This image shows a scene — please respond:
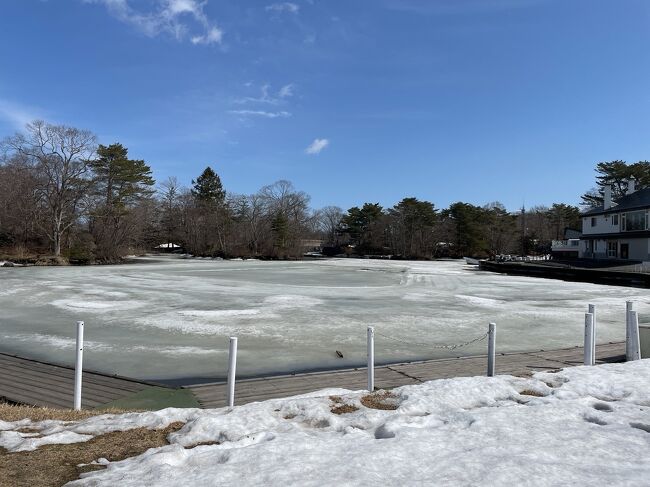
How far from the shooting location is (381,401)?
493 centimetres

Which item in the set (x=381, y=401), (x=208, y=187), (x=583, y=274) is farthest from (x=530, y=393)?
(x=208, y=187)

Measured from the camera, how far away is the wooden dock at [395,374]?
584 centimetres

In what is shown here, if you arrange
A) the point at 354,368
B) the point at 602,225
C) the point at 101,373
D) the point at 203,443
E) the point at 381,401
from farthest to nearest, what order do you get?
the point at 602,225
the point at 354,368
the point at 101,373
the point at 381,401
the point at 203,443

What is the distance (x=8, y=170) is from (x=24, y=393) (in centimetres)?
5236

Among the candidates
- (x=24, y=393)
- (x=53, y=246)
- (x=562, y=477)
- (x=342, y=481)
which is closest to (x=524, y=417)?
(x=562, y=477)

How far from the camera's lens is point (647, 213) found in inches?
1462

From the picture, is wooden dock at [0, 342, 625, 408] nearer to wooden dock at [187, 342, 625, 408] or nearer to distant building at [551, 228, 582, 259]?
wooden dock at [187, 342, 625, 408]

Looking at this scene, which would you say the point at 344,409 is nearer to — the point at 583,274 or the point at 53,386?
the point at 53,386

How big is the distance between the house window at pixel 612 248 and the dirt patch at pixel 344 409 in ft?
145

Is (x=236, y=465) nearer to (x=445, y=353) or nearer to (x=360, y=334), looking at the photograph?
(x=445, y=353)

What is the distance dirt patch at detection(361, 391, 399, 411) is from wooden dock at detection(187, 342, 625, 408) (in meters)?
0.89

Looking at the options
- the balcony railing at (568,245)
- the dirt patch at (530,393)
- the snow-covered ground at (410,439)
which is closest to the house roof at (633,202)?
the balcony railing at (568,245)

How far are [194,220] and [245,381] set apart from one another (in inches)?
2564

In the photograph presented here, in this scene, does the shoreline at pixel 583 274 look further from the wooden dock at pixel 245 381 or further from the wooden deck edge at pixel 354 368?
the wooden dock at pixel 245 381
